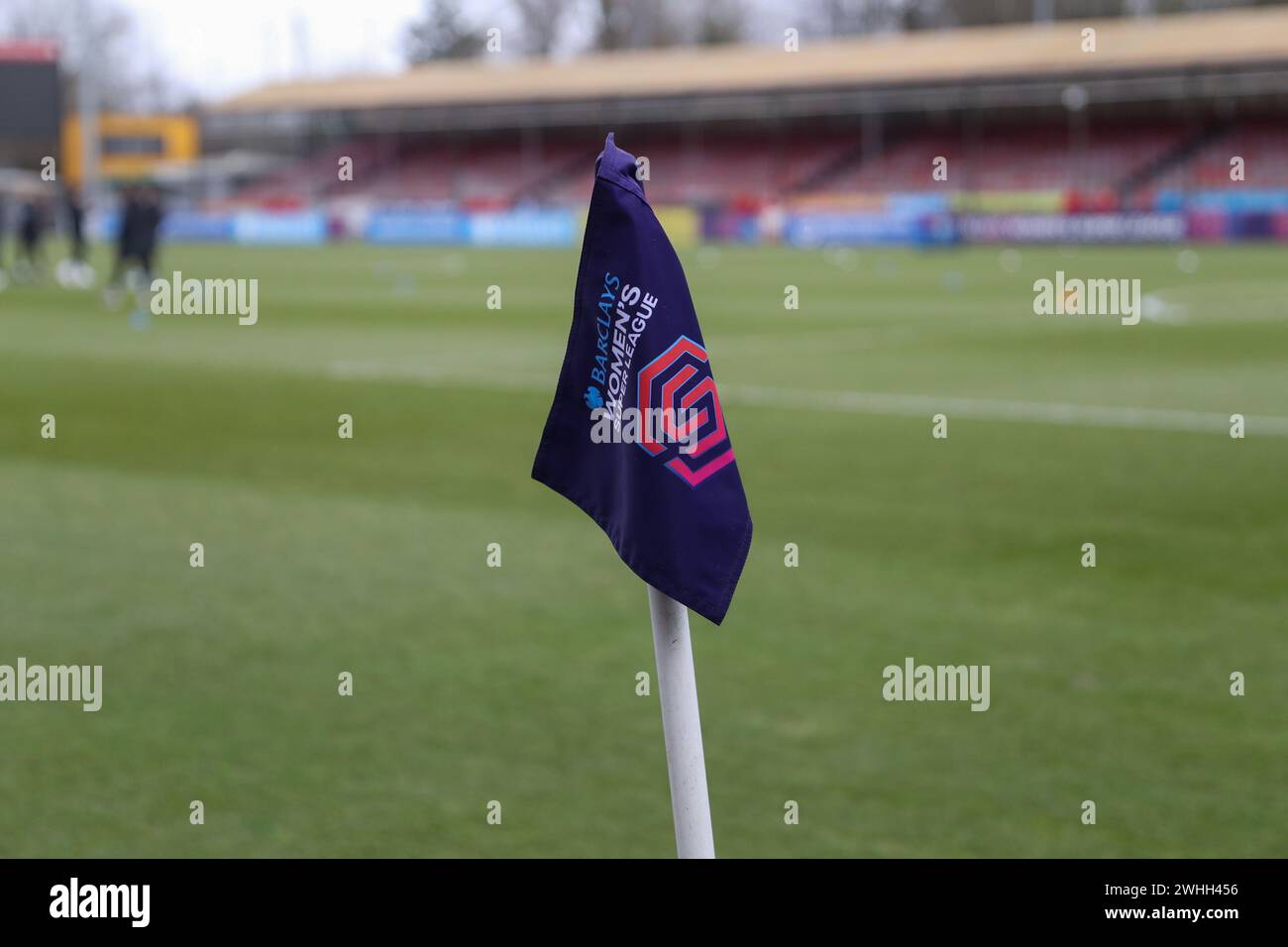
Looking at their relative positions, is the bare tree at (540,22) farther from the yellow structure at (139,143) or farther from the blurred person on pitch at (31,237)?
the blurred person on pitch at (31,237)

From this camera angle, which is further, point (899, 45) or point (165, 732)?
point (899, 45)

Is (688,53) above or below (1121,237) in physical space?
above

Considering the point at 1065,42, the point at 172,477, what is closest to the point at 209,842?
the point at 172,477

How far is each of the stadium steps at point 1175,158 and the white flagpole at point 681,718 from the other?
5472 cm

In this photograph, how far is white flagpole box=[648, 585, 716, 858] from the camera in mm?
2727

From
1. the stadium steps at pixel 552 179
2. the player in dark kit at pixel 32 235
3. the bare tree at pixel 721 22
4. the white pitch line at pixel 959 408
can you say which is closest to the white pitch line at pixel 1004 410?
the white pitch line at pixel 959 408

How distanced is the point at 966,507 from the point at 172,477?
558cm

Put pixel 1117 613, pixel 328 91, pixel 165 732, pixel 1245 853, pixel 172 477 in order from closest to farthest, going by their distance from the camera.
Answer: pixel 1245 853
pixel 165 732
pixel 1117 613
pixel 172 477
pixel 328 91

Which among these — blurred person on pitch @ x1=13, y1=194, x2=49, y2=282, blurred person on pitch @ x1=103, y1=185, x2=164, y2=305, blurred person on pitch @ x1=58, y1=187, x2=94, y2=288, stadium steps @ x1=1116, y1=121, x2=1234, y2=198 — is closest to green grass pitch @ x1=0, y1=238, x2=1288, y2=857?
blurred person on pitch @ x1=103, y1=185, x2=164, y2=305

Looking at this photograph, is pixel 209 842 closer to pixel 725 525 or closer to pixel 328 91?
pixel 725 525

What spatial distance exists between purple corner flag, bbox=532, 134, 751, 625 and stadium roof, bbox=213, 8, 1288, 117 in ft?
176

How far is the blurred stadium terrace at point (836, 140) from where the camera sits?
51.5 m

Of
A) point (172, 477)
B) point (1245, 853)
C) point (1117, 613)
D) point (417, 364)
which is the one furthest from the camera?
point (417, 364)

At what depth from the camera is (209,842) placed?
5.29 metres
